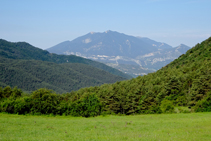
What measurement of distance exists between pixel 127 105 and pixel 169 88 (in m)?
12.4

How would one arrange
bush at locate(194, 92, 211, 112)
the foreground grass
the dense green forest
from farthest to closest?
the dense green forest, bush at locate(194, 92, 211, 112), the foreground grass

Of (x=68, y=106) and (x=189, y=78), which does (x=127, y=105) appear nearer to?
(x=68, y=106)

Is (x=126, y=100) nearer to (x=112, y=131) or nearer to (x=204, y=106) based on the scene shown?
(x=204, y=106)

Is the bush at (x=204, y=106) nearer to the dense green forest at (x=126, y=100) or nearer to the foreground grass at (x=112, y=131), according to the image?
the dense green forest at (x=126, y=100)

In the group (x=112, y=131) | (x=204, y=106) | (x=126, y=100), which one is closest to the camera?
(x=112, y=131)

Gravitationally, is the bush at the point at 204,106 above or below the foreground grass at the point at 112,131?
above

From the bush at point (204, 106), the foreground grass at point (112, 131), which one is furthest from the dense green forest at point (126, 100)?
the foreground grass at point (112, 131)

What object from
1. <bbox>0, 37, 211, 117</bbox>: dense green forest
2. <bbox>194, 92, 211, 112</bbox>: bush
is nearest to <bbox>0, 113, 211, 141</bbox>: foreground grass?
<bbox>194, 92, 211, 112</bbox>: bush

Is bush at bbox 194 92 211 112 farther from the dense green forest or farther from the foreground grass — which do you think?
the foreground grass

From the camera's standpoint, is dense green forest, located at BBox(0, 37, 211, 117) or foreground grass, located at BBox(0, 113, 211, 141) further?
dense green forest, located at BBox(0, 37, 211, 117)

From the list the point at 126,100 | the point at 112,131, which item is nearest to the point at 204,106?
the point at 126,100

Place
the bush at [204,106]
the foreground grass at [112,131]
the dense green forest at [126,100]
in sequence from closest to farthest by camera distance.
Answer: the foreground grass at [112,131] → the bush at [204,106] → the dense green forest at [126,100]

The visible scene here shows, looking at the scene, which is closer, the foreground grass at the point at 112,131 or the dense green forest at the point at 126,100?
the foreground grass at the point at 112,131

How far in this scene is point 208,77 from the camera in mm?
53094
